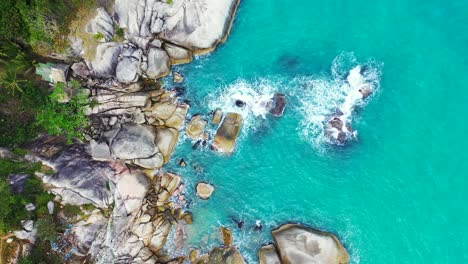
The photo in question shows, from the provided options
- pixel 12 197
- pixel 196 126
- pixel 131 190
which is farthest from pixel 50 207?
pixel 196 126

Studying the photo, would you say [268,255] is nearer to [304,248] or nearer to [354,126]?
[304,248]

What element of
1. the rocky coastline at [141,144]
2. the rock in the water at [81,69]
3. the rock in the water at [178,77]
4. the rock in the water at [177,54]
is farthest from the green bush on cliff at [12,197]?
the rock in the water at [177,54]

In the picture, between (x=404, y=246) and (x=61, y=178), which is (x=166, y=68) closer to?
(x=61, y=178)

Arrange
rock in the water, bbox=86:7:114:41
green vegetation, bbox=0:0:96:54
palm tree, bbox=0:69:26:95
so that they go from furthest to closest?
rock in the water, bbox=86:7:114:41 < palm tree, bbox=0:69:26:95 < green vegetation, bbox=0:0:96:54

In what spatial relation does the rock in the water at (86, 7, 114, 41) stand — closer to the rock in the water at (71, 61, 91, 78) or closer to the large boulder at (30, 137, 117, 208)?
the rock in the water at (71, 61, 91, 78)

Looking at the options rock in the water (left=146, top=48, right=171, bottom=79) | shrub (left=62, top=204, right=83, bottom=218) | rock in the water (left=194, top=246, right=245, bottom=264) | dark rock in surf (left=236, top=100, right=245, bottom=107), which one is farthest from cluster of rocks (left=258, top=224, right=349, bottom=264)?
rock in the water (left=146, top=48, right=171, bottom=79)

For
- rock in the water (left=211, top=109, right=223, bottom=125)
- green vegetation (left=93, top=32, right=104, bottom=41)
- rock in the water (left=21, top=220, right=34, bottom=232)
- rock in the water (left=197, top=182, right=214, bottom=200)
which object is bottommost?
rock in the water (left=21, top=220, right=34, bottom=232)

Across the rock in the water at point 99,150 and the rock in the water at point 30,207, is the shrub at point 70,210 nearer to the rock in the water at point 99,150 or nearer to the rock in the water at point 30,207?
the rock in the water at point 30,207

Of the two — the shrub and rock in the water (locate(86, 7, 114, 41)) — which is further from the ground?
rock in the water (locate(86, 7, 114, 41))
